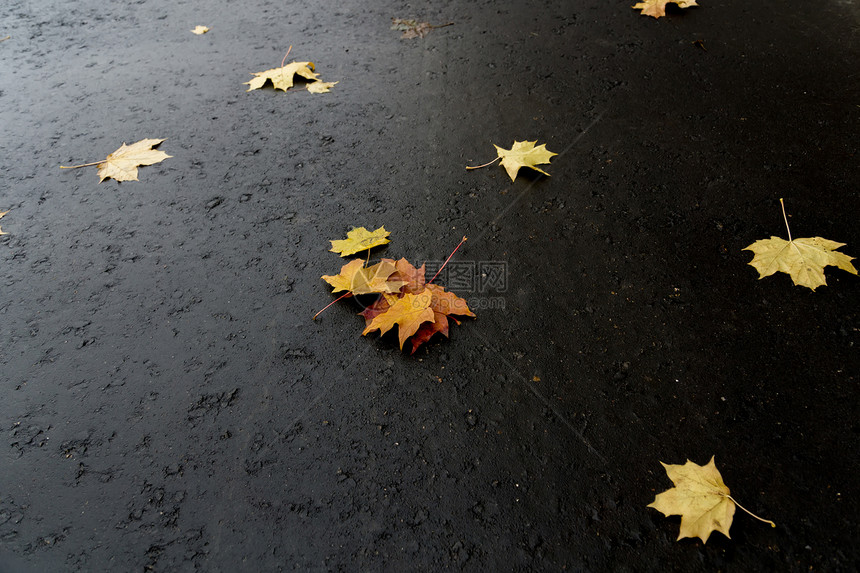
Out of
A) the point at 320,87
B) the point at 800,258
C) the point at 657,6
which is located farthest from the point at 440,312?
the point at 657,6

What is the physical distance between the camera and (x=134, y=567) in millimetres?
1493

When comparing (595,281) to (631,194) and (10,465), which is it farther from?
(10,465)

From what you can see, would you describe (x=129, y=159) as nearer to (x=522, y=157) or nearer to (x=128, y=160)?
(x=128, y=160)

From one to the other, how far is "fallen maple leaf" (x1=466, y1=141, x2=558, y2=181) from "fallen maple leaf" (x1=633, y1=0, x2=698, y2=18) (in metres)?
1.82

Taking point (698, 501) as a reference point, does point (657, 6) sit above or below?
above

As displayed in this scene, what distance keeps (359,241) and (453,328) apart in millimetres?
647

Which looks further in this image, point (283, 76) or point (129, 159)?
point (283, 76)

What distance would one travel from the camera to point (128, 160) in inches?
114

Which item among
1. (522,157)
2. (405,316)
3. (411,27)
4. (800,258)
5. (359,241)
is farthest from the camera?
(411,27)

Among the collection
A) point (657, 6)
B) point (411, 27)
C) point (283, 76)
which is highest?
point (657, 6)

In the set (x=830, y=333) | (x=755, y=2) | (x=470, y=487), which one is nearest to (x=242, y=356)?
(x=470, y=487)

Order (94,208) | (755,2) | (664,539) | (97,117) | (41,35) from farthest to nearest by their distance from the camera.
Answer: (41,35)
(755,2)
(97,117)
(94,208)
(664,539)

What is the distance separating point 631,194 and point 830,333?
1003 mm

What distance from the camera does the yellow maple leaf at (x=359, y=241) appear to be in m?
2.32
